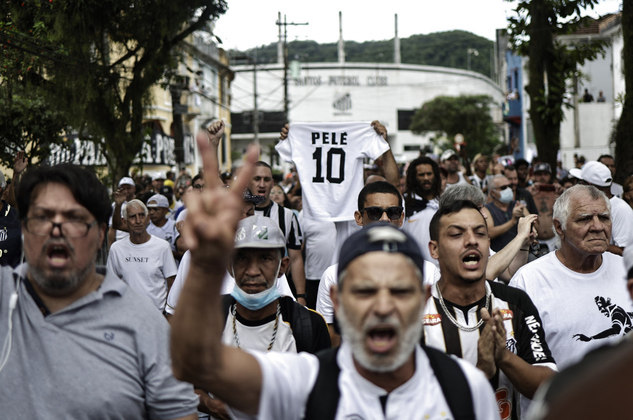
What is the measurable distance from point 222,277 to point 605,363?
117 cm

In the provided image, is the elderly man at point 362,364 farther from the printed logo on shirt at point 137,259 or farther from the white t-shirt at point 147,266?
the printed logo on shirt at point 137,259

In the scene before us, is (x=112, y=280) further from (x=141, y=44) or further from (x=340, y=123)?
(x=141, y=44)

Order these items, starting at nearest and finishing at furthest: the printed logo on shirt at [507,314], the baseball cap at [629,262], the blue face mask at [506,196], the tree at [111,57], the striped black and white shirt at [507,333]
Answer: the baseball cap at [629,262]
the striped black and white shirt at [507,333]
the printed logo on shirt at [507,314]
the blue face mask at [506,196]
the tree at [111,57]

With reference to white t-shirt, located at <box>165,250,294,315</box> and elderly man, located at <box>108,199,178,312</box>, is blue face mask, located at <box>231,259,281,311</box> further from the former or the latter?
elderly man, located at <box>108,199,178,312</box>

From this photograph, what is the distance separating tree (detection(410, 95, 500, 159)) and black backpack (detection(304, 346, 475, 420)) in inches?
2742

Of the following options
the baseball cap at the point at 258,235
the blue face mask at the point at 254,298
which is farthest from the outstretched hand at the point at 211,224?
the baseball cap at the point at 258,235

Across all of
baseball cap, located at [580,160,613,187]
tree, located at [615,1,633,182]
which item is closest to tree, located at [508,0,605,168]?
tree, located at [615,1,633,182]

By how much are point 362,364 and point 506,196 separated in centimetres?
711

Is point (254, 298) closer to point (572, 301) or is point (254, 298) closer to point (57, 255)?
point (57, 255)

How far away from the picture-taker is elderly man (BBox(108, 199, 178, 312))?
8.43 metres

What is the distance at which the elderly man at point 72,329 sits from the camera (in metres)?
3.26

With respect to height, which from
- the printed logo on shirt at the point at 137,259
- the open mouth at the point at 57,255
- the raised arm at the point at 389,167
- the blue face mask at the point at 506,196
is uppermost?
the raised arm at the point at 389,167

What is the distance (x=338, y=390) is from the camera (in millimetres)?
2699

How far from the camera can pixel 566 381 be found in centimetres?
171
